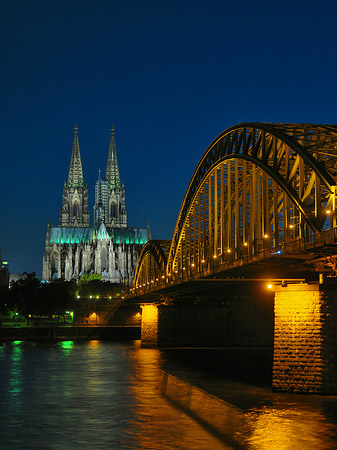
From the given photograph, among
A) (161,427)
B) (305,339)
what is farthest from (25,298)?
(161,427)

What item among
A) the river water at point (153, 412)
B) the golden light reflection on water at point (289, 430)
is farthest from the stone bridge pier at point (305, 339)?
the golden light reflection on water at point (289, 430)

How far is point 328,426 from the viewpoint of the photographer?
3781 centimetres

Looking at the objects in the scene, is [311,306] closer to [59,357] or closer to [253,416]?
[253,416]

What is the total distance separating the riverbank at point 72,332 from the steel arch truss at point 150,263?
9.34 meters

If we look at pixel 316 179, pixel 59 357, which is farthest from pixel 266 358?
pixel 316 179

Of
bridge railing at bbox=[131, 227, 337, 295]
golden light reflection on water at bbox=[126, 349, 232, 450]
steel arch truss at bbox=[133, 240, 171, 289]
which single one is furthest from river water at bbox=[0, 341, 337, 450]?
steel arch truss at bbox=[133, 240, 171, 289]

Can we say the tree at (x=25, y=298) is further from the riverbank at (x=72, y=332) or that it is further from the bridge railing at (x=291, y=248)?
the bridge railing at (x=291, y=248)

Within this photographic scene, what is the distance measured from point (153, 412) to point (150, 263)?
9775 cm

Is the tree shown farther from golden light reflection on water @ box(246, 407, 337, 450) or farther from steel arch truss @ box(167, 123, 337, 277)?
golden light reflection on water @ box(246, 407, 337, 450)

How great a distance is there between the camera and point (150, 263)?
142000mm

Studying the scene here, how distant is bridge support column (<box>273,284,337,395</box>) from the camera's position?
149 ft

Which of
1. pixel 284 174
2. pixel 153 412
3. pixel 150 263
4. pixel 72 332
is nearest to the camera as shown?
pixel 153 412

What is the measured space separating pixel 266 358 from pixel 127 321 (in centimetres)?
6495

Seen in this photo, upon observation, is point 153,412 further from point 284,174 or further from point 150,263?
point 150,263
